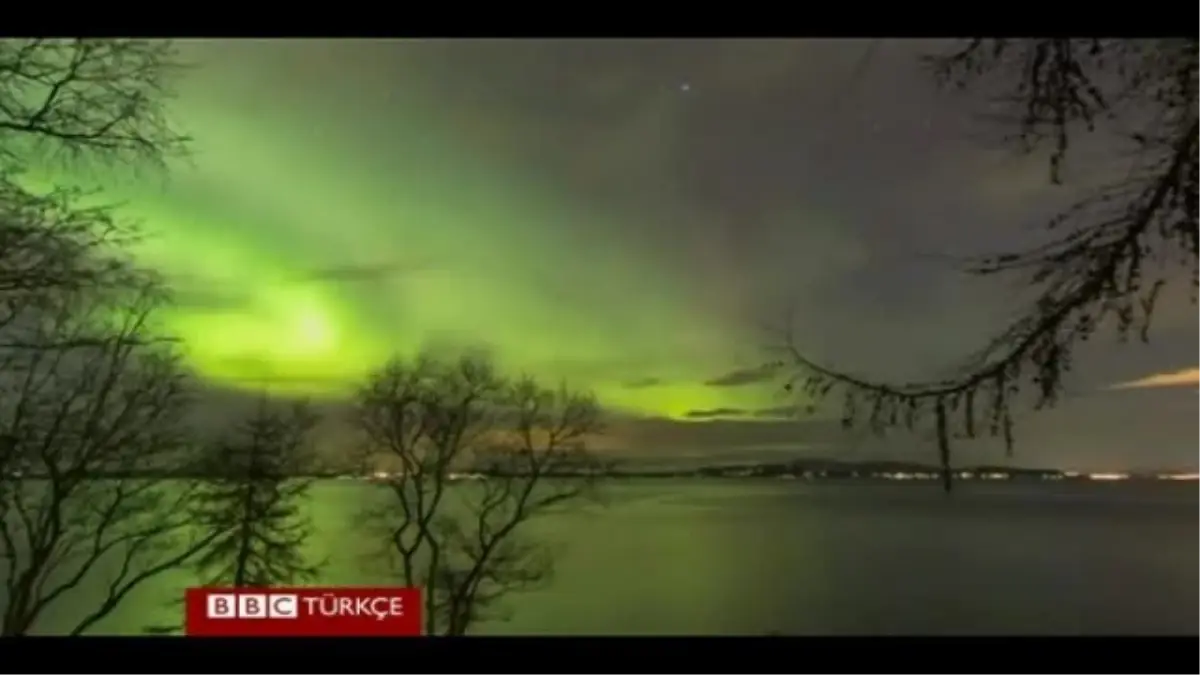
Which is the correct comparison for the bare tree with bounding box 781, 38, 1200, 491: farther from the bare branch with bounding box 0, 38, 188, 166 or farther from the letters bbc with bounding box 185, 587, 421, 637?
the bare branch with bounding box 0, 38, 188, 166

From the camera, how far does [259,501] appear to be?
8.73 feet

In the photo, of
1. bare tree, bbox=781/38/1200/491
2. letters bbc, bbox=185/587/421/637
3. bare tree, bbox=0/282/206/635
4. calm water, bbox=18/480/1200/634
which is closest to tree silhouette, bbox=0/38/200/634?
bare tree, bbox=0/282/206/635

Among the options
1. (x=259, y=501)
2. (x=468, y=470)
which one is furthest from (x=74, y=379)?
(x=468, y=470)

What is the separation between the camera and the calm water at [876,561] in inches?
105

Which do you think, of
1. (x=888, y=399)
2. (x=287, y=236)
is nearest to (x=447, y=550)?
(x=287, y=236)

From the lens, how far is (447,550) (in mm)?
2652

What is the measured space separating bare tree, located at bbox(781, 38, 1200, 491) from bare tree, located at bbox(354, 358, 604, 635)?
0.45 metres

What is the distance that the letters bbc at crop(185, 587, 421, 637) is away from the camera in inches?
103

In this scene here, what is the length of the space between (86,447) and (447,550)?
2.16 ft

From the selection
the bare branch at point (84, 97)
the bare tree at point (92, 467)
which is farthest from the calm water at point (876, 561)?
Result: the bare branch at point (84, 97)

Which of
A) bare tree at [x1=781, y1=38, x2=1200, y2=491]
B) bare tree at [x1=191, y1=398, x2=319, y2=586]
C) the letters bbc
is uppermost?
bare tree at [x1=781, y1=38, x2=1200, y2=491]
